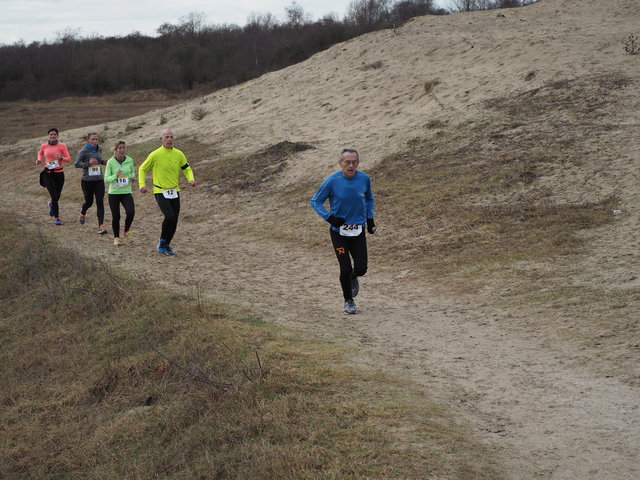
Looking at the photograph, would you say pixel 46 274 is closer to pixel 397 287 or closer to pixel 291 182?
pixel 397 287

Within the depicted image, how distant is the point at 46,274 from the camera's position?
1163 cm

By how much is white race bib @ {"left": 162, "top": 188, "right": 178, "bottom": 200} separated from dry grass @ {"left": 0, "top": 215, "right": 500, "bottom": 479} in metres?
2.52

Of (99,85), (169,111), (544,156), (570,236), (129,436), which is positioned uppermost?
(99,85)

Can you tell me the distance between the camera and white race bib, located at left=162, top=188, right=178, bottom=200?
1180 centimetres

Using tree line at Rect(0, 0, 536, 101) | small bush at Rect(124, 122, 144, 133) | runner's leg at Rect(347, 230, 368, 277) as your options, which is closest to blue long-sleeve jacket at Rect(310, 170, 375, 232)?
runner's leg at Rect(347, 230, 368, 277)

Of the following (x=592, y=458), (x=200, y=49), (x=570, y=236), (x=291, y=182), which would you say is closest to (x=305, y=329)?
(x=592, y=458)

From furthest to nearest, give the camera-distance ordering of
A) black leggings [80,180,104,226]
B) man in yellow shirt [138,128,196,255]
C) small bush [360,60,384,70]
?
Answer: small bush [360,60,384,70], black leggings [80,180,104,226], man in yellow shirt [138,128,196,255]

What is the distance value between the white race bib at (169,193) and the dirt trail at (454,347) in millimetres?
1136

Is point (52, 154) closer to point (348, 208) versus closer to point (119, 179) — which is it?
point (119, 179)

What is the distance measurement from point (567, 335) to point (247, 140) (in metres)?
18.6

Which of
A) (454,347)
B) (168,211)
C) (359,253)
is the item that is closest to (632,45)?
(168,211)

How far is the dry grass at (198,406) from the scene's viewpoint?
494cm

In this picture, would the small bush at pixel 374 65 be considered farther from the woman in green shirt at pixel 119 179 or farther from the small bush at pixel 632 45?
the woman in green shirt at pixel 119 179

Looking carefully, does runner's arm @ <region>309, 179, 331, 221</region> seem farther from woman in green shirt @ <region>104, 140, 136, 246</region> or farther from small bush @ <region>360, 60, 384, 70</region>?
small bush @ <region>360, 60, 384, 70</region>
